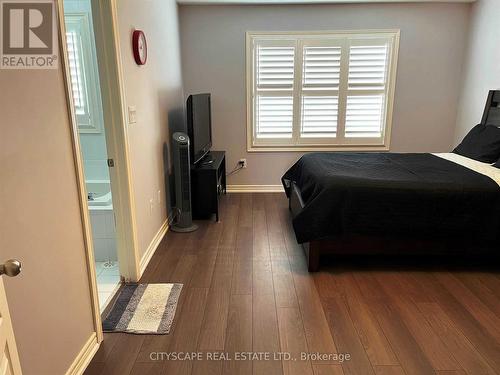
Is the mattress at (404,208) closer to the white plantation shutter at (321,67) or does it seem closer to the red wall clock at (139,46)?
the red wall clock at (139,46)

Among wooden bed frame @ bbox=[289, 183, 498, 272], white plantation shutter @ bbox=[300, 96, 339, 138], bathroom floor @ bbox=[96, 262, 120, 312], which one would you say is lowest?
Result: bathroom floor @ bbox=[96, 262, 120, 312]

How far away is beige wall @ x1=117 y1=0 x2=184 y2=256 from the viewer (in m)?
2.60

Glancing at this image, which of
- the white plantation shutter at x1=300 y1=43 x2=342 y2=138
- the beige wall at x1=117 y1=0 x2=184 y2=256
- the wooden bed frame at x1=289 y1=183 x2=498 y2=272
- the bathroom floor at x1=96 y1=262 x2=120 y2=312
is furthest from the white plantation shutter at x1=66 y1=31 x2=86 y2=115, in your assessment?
the wooden bed frame at x1=289 y1=183 x2=498 y2=272

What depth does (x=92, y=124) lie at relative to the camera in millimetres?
3719

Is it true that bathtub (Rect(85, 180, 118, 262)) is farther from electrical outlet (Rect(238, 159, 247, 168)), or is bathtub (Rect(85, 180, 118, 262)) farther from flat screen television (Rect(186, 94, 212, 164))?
electrical outlet (Rect(238, 159, 247, 168))

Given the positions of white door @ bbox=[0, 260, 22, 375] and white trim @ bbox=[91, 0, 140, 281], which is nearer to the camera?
white door @ bbox=[0, 260, 22, 375]

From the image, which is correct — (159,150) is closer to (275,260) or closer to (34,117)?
(275,260)

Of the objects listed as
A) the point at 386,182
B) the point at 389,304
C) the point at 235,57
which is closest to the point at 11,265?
the point at 389,304

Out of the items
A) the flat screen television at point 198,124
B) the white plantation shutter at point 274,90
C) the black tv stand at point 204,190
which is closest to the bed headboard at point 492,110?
the white plantation shutter at point 274,90

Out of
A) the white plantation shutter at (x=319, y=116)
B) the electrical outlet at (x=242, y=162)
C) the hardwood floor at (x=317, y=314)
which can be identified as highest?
the white plantation shutter at (x=319, y=116)

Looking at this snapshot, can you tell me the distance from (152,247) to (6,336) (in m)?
2.16

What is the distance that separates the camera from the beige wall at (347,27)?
4418 millimetres

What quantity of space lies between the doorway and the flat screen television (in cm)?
84

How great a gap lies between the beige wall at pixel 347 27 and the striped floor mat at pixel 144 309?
270cm
